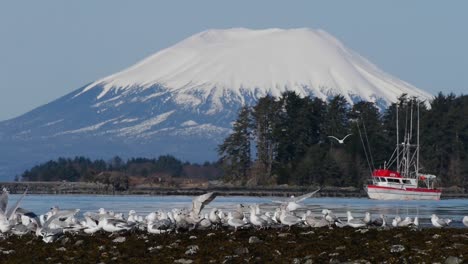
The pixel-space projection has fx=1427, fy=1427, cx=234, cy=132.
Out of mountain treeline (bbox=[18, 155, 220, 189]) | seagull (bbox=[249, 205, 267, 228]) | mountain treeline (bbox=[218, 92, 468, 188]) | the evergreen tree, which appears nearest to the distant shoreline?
mountain treeline (bbox=[218, 92, 468, 188])

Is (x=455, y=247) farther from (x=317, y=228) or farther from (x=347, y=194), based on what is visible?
(x=347, y=194)

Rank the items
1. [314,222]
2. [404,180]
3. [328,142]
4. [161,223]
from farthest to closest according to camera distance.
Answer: [328,142], [404,180], [314,222], [161,223]

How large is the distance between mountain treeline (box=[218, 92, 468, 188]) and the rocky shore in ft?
246

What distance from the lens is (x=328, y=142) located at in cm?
11325

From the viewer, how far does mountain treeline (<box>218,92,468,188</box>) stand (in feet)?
356

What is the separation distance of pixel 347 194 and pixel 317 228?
204ft

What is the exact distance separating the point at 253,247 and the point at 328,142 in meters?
85.4

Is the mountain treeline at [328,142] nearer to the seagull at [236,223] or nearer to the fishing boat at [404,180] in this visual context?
the fishing boat at [404,180]

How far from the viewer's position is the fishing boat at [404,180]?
300ft

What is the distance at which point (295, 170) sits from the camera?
355 feet

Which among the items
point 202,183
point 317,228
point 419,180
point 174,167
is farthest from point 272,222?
point 174,167

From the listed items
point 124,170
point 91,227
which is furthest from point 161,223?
point 124,170

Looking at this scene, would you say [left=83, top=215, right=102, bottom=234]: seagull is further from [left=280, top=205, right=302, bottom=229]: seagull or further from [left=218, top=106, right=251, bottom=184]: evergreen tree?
[left=218, top=106, right=251, bottom=184]: evergreen tree

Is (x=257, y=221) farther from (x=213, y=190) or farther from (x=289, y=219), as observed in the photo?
(x=213, y=190)
